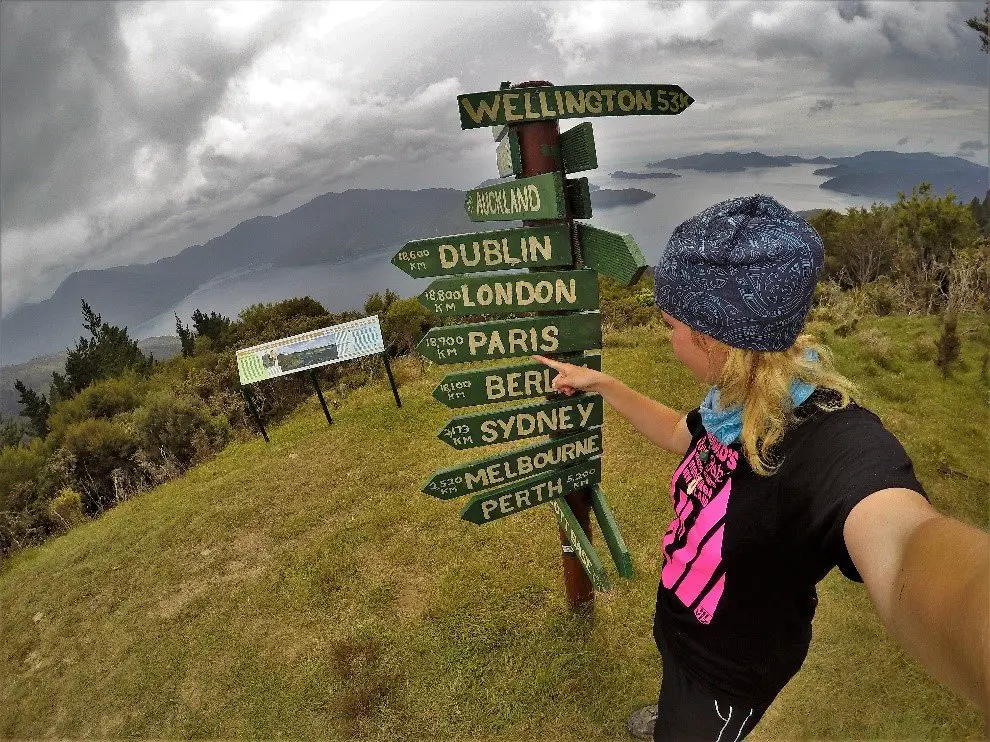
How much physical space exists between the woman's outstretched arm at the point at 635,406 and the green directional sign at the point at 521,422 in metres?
0.16

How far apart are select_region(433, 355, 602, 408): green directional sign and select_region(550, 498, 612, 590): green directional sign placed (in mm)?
890

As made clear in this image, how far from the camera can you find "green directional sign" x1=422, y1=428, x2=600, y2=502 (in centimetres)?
332

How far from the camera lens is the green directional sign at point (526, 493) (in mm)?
3391

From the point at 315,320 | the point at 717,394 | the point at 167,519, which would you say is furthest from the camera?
the point at 315,320

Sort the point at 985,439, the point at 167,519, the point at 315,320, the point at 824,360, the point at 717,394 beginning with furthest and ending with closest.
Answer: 1. the point at 315,320
2. the point at 167,519
3. the point at 985,439
4. the point at 717,394
5. the point at 824,360

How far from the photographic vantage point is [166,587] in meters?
5.77

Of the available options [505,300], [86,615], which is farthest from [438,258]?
[86,615]

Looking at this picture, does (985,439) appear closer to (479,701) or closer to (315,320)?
(479,701)

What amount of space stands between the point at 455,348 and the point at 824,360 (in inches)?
81.3

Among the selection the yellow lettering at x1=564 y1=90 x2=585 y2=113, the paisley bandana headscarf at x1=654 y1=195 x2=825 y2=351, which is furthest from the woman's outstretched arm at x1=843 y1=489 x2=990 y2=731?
the yellow lettering at x1=564 y1=90 x2=585 y2=113

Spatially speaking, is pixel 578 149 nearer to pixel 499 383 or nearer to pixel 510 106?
pixel 510 106

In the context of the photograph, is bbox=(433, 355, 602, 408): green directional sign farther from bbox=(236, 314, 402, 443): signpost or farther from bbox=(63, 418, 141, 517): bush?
bbox=(63, 418, 141, 517): bush

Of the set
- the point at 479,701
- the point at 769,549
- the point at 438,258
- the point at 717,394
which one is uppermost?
the point at 438,258

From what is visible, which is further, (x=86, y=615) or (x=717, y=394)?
(x=86, y=615)
